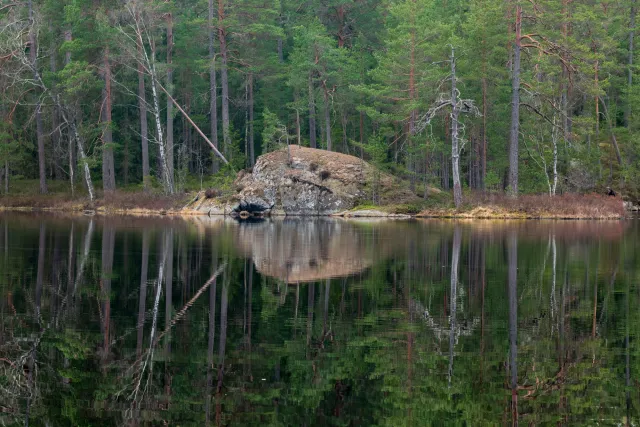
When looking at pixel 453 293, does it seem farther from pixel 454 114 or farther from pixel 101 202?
pixel 101 202

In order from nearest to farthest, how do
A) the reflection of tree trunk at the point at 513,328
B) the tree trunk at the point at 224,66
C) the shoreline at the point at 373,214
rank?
the reflection of tree trunk at the point at 513,328 < the shoreline at the point at 373,214 < the tree trunk at the point at 224,66

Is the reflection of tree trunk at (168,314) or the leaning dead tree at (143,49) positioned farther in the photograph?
the leaning dead tree at (143,49)

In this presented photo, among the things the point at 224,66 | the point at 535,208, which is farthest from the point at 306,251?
the point at 224,66

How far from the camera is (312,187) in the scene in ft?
160

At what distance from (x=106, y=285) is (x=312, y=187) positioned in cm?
3369

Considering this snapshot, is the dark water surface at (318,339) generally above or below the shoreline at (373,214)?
above

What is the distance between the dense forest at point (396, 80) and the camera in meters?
46.2

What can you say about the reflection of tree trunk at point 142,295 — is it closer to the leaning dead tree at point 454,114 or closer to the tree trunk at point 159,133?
the leaning dead tree at point 454,114

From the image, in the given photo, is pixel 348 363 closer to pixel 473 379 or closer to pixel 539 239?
pixel 473 379

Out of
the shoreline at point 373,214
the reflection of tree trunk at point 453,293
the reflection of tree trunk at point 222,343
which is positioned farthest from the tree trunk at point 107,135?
the reflection of tree trunk at point 222,343

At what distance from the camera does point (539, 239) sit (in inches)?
1071

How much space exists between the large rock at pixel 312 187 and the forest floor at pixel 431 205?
1243 millimetres

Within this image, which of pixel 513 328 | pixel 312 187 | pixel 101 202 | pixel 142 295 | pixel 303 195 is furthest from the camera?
pixel 101 202

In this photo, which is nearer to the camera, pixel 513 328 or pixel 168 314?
pixel 513 328
